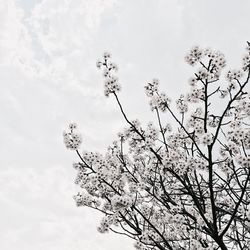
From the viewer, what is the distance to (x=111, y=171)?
792 cm

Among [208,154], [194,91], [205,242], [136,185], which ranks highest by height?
[194,91]

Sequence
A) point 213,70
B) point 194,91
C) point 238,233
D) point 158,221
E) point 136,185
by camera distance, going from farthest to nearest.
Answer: point 158,221, point 136,185, point 238,233, point 194,91, point 213,70

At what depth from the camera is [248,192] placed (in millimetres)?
7156

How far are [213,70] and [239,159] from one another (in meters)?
1.61

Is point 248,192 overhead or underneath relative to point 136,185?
underneath

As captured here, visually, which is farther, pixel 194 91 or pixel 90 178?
pixel 90 178

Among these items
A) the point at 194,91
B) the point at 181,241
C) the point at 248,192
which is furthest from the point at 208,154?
the point at 181,241

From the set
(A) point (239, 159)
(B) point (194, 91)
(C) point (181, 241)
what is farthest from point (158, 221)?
(B) point (194, 91)

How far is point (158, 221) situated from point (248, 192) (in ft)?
6.81

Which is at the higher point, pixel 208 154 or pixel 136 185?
pixel 136 185

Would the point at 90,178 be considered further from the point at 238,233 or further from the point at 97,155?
the point at 238,233

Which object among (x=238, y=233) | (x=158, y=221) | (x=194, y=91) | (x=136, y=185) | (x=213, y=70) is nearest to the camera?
(x=213, y=70)

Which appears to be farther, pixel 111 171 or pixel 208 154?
pixel 111 171

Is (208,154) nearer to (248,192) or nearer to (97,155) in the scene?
(248,192)
